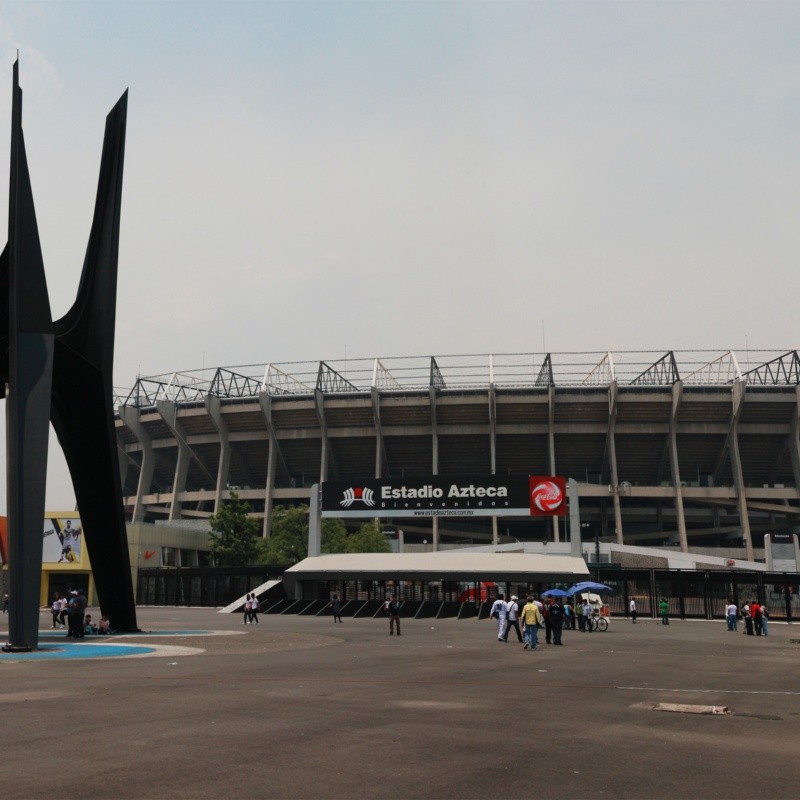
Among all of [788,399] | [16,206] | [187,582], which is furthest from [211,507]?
[16,206]

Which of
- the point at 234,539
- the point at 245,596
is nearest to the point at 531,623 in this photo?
the point at 245,596

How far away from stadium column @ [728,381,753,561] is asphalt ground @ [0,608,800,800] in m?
66.3

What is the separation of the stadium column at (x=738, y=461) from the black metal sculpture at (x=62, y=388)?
222 ft

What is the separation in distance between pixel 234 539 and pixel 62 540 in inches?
551

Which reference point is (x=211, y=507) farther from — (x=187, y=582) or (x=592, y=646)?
(x=592, y=646)

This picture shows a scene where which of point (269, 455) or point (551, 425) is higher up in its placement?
point (551, 425)

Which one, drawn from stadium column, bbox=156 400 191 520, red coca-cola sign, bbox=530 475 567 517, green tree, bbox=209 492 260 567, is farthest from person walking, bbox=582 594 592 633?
stadium column, bbox=156 400 191 520

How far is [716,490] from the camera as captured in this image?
3428 inches

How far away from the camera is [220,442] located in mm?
93875

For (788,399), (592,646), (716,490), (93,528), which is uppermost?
(788,399)

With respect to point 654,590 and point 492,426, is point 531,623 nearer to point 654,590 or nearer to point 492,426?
point 654,590

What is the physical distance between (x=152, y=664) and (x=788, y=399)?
77.8 m

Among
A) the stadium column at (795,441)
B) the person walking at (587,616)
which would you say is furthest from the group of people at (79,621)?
the stadium column at (795,441)

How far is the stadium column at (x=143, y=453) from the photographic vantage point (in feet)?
310
